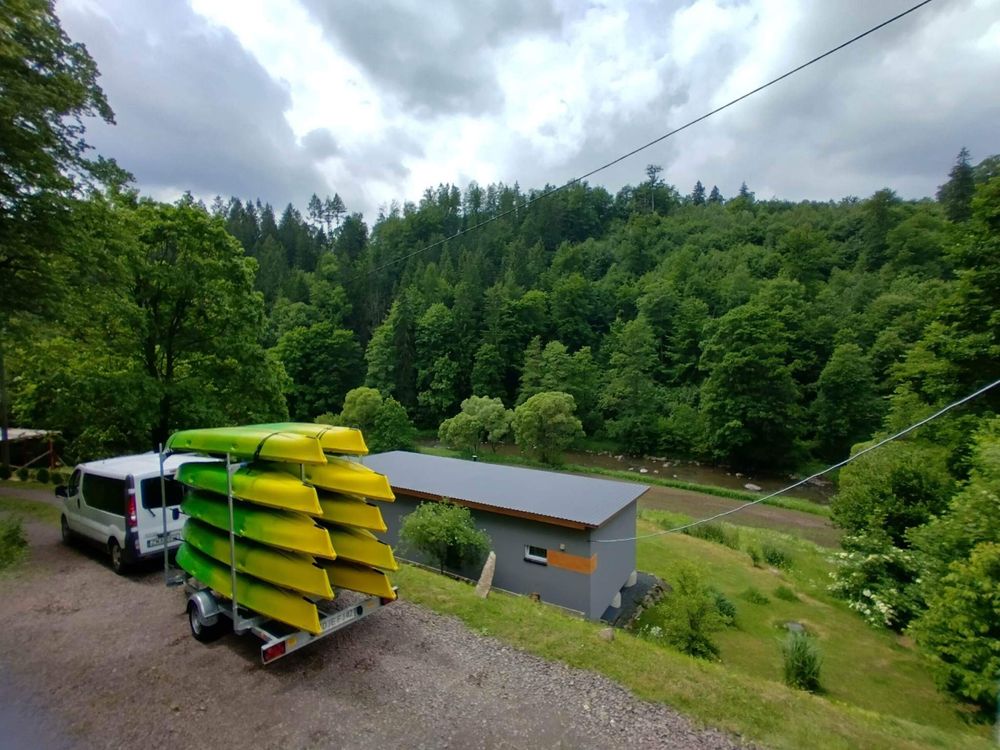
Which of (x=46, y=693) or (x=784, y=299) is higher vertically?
(x=784, y=299)

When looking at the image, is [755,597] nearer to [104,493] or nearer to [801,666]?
[801,666]

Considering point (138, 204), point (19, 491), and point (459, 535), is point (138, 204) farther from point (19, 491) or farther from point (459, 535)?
point (459, 535)

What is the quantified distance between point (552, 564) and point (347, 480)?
7.45 m

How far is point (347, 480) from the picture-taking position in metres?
5.14

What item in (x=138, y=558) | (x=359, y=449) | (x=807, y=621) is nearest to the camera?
(x=359, y=449)

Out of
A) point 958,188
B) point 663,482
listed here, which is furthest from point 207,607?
point 958,188

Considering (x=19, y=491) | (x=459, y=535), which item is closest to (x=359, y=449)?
(x=459, y=535)

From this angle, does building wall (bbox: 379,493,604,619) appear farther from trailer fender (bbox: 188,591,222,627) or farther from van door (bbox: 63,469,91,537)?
van door (bbox: 63,469,91,537)

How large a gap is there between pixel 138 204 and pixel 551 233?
7862cm

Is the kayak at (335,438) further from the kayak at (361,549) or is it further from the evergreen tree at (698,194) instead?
the evergreen tree at (698,194)

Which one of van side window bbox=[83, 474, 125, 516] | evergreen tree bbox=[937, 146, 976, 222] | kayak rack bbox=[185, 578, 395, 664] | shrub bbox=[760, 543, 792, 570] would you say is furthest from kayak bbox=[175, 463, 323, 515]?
evergreen tree bbox=[937, 146, 976, 222]

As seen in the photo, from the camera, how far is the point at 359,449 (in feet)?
17.0

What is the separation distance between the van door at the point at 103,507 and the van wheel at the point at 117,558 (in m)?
0.11

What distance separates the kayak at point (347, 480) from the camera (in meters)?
5.07
